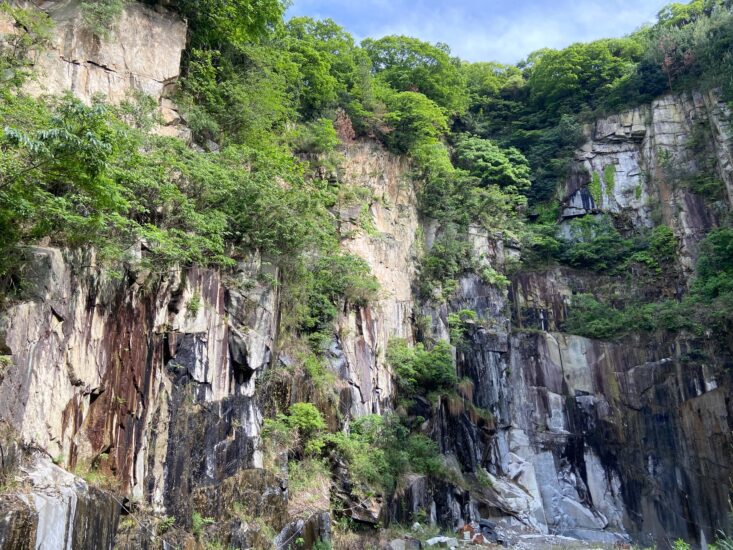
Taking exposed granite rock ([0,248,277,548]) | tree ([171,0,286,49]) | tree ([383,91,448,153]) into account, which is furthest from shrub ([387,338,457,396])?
tree ([171,0,286,49])

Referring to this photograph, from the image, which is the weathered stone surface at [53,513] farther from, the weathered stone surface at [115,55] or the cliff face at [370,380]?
the weathered stone surface at [115,55]

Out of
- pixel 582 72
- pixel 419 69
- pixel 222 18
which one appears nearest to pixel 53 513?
pixel 222 18

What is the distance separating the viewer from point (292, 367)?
14.1 metres

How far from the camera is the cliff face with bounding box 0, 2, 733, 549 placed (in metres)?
7.78

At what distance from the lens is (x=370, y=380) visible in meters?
17.3

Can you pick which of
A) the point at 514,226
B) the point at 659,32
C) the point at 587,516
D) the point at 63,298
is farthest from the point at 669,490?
the point at 659,32

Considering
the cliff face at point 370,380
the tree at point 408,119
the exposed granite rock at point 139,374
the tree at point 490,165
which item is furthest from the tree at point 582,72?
the exposed granite rock at point 139,374

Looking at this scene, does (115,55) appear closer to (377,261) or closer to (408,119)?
(377,261)

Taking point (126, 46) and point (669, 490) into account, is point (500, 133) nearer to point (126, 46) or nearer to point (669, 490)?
point (669, 490)

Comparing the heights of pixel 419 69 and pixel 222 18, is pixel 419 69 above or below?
above

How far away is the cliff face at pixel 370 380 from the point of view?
25.5 ft

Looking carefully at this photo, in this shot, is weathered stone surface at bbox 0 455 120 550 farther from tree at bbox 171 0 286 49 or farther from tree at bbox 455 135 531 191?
tree at bbox 455 135 531 191

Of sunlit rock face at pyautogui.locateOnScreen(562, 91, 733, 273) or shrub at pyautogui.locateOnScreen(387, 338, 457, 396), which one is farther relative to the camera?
sunlit rock face at pyautogui.locateOnScreen(562, 91, 733, 273)

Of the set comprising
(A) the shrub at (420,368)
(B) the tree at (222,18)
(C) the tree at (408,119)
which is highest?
(C) the tree at (408,119)
